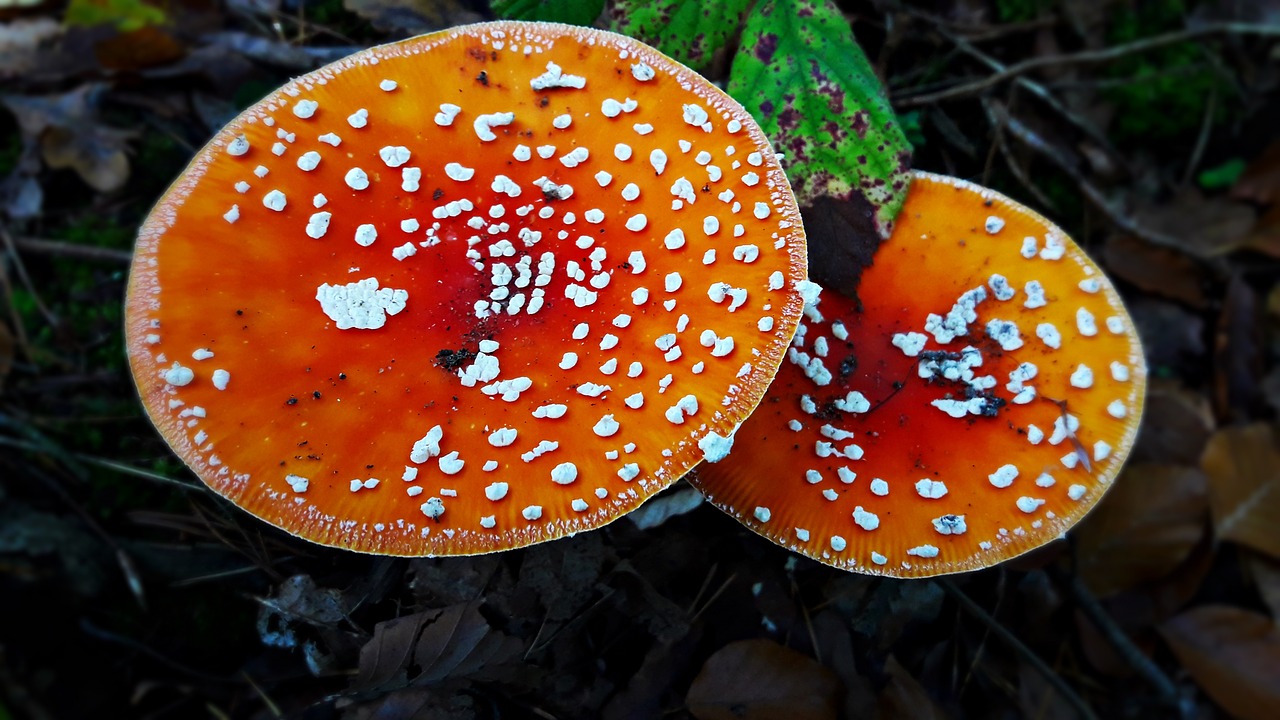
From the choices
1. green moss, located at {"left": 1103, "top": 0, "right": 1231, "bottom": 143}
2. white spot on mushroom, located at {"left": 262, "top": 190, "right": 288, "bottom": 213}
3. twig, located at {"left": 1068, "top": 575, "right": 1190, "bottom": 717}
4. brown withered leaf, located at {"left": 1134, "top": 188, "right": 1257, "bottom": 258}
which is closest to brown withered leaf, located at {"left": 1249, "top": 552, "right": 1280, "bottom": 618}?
twig, located at {"left": 1068, "top": 575, "right": 1190, "bottom": 717}

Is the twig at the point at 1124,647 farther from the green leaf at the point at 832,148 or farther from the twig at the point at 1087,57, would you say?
the twig at the point at 1087,57

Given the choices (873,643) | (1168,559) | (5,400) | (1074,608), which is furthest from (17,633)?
(1168,559)

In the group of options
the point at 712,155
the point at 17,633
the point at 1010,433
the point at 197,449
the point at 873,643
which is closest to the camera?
the point at 197,449

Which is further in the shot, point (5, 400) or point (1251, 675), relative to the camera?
point (1251, 675)

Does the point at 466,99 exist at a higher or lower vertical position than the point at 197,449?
higher

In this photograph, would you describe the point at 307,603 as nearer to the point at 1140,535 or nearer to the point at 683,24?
the point at 683,24

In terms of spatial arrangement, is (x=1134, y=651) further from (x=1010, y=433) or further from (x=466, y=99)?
(x=466, y=99)
